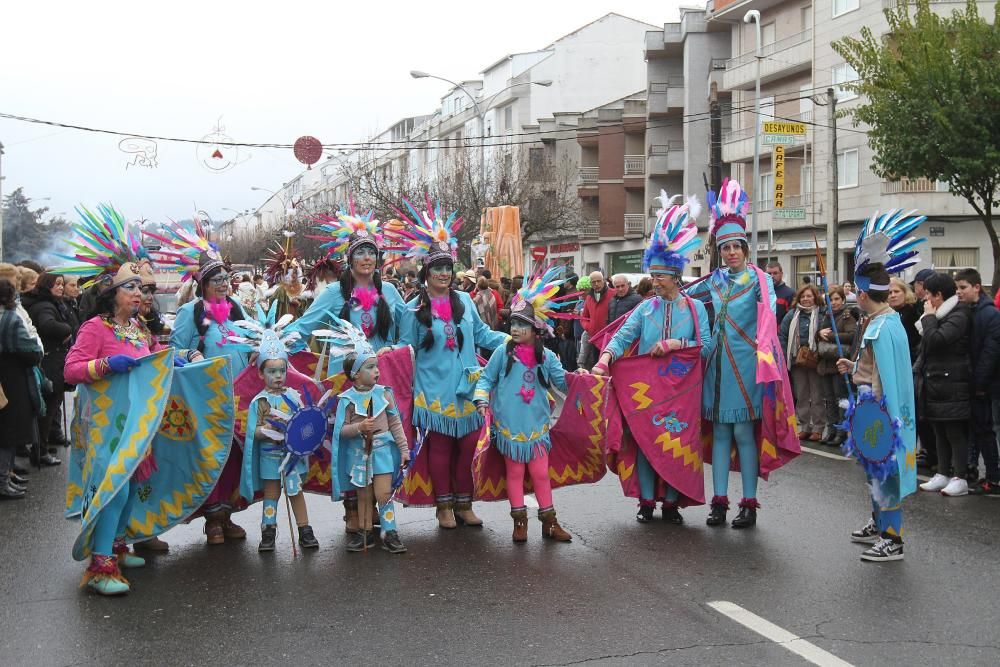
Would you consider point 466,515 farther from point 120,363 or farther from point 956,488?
point 956,488

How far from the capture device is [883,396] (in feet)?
23.2

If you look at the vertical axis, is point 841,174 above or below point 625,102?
below

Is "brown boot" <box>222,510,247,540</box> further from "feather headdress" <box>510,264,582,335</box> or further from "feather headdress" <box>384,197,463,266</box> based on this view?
"feather headdress" <box>510,264,582,335</box>

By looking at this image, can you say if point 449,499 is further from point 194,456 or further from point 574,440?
point 194,456

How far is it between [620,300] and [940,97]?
435 inches

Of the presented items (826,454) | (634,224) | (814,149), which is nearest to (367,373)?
(826,454)

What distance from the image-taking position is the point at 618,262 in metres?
54.0

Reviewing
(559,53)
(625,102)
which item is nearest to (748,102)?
(625,102)

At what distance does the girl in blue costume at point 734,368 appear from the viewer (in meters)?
8.12

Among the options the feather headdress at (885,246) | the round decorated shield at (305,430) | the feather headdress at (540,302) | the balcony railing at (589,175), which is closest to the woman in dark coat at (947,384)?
the feather headdress at (885,246)

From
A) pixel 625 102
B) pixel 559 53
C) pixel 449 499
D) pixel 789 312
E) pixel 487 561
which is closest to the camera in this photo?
pixel 487 561

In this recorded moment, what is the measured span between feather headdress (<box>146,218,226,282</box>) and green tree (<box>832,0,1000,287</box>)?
19.1m

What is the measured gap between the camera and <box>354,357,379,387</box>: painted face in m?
7.41

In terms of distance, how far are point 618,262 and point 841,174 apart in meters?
18.9
